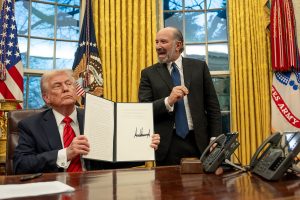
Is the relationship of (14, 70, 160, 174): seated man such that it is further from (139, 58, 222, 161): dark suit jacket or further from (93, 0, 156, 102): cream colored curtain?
(93, 0, 156, 102): cream colored curtain

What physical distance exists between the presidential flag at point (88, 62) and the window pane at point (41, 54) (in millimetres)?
509

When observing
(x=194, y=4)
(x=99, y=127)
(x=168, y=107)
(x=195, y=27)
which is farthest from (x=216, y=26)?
(x=99, y=127)

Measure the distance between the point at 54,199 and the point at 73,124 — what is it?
1.15 metres

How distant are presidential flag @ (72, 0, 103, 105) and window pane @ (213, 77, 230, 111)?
1.70m

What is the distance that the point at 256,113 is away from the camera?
14.3 ft

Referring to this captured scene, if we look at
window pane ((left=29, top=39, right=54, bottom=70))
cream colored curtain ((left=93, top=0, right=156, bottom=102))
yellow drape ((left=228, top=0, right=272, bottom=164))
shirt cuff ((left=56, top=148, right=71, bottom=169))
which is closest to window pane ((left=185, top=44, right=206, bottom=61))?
yellow drape ((left=228, top=0, right=272, bottom=164))

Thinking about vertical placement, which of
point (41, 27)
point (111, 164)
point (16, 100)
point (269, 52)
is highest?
point (41, 27)

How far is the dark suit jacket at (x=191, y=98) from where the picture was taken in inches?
88.4

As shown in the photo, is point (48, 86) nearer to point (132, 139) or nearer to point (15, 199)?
point (132, 139)

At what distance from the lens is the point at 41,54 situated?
4.54 meters

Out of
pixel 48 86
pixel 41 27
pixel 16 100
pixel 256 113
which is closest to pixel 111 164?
pixel 48 86

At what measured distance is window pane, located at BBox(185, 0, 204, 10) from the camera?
5.07 m

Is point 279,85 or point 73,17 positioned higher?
point 73,17

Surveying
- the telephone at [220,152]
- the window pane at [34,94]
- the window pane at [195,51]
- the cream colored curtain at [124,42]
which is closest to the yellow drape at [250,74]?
the window pane at [195,51]
